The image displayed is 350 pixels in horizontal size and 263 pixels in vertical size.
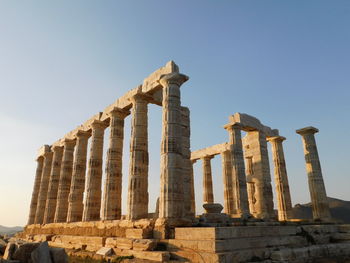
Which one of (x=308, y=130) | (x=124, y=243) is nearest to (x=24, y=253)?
(x=124, y=243)

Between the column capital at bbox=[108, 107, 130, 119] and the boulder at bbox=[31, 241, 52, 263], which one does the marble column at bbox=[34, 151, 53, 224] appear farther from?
the boulder at bbox=[31, 241, 52, 263]

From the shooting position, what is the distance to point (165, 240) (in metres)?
11.9

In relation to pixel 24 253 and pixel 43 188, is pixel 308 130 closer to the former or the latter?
pixel 24 253

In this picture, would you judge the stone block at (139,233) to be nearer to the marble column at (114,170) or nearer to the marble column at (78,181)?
the marble column at (114,170)

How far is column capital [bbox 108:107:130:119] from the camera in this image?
20602 mm

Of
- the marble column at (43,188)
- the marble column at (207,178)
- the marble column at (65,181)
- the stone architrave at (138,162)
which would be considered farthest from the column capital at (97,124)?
the marble column at (207,178)

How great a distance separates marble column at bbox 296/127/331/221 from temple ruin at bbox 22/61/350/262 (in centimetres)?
9

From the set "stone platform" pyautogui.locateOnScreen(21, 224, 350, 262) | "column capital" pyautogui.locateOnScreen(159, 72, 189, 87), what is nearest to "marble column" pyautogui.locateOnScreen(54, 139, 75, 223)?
"stone platform" pyautogui.locateOnScreen(21, 224, 350, 262)

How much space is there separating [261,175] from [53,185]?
69.1 ft

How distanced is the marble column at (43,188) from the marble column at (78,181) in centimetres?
806

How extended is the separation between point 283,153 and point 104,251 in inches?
877

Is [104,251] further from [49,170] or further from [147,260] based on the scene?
[49,170]

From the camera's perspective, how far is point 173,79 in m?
15.5

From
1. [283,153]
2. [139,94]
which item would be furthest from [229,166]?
[139,94]
